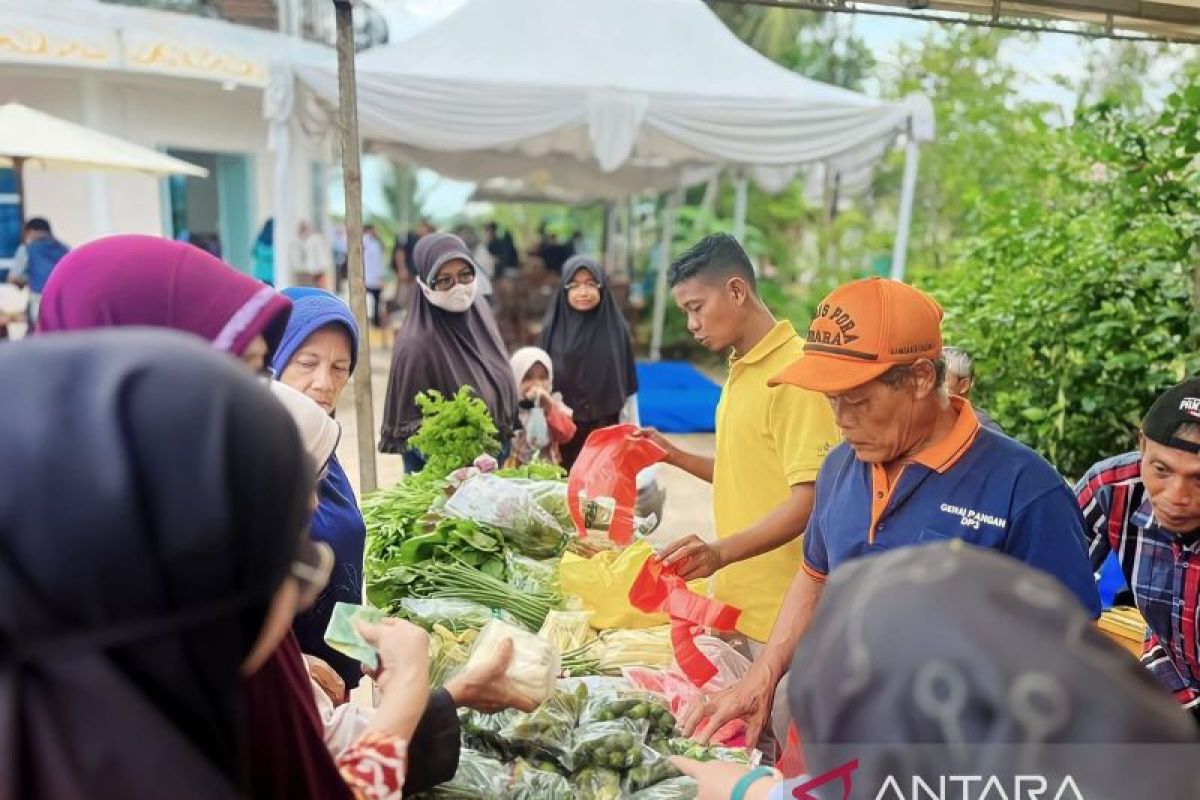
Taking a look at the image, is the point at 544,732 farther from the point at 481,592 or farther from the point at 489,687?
the point at 481,592

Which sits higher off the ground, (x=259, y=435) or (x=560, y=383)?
(x=259, y=435)

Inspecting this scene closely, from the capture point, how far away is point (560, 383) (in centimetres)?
585

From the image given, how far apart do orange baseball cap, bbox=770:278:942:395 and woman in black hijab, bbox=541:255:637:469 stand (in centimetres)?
386

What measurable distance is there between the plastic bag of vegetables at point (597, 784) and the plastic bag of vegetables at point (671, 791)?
4 cm

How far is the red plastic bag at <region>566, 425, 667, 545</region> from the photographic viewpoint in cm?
312

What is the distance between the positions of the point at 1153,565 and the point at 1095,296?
3528 millimetres

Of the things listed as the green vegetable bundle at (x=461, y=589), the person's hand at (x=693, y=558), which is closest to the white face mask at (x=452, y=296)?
the green vegetable bundle at (x=461, y=589)

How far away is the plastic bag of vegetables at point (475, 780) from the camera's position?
175 centimetres

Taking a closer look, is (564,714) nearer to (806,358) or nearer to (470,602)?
(470,602)

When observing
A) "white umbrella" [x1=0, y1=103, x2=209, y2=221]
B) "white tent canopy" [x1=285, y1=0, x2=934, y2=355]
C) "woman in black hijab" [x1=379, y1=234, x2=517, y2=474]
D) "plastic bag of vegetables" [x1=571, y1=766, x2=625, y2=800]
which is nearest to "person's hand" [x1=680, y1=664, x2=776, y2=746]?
"plastic bag of vegetables" [x1=571, y1=766, x2=625, y2=800]

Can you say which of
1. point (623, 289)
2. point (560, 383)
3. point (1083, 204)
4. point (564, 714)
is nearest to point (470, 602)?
point (564, 714)

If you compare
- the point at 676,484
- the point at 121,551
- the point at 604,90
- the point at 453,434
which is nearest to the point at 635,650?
the point at 453,434

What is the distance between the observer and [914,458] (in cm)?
189

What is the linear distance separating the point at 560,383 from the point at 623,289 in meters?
8.85
